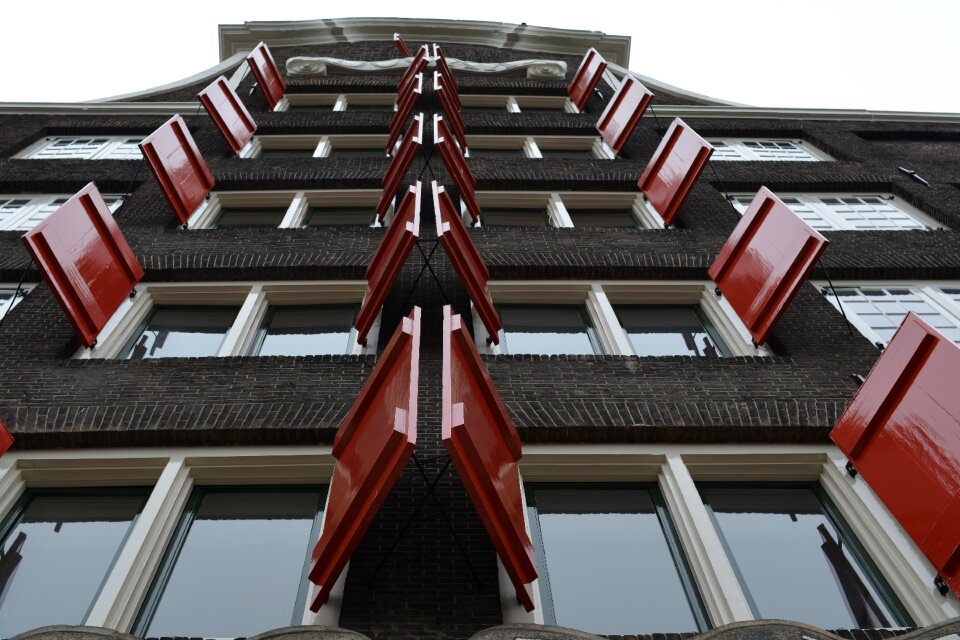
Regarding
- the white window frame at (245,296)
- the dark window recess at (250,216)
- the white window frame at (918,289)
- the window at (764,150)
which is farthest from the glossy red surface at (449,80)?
the white window frame at (918,289)

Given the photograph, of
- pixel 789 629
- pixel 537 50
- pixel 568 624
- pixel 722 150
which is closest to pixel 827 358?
pixel 568 624

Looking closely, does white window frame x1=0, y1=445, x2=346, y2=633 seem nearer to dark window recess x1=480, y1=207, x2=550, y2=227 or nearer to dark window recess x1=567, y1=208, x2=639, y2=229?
dark window recess x1=480, y1=207, x2=550, y2=227

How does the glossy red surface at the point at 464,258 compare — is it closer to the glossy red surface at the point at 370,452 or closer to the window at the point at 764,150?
the glossy red surface at the point at 370,452

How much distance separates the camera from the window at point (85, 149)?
690 inches

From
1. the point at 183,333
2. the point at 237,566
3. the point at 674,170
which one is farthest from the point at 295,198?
the point at 237,566

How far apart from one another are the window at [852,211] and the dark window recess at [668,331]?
449 cm

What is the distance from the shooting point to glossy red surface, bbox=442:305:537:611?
194 inches

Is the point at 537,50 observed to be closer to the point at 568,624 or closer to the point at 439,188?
the point at 439,188

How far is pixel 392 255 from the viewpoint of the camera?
9.12 m

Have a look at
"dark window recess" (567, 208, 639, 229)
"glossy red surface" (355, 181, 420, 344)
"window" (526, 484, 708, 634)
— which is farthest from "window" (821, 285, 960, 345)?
"glossy red surface" (355, 181, 420, 344)

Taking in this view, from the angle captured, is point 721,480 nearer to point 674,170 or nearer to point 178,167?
point 674,170

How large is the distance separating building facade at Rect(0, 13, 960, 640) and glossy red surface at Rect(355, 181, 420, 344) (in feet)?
1.52

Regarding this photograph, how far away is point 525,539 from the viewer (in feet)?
18.2

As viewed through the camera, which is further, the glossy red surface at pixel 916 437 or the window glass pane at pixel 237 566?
the glossy red surface at pixel 916 437
